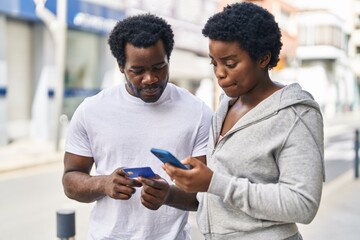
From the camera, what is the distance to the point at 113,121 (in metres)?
2.11

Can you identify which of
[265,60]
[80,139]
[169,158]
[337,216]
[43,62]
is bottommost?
[337,216]

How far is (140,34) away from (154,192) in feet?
1.97

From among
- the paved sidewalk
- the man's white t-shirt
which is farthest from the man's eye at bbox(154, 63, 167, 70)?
the paved sidewalk

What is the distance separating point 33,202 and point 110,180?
250 inches

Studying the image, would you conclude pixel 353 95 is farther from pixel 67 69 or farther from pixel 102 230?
pixel 102 230

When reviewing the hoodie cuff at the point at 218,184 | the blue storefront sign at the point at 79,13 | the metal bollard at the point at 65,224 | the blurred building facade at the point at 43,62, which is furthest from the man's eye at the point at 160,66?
the blue storefront sign at the point at 79,13

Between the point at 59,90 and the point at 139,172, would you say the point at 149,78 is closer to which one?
the point at 139,172

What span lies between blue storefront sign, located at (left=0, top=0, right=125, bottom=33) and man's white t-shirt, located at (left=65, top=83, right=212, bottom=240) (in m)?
12.8

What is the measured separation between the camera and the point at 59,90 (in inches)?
541

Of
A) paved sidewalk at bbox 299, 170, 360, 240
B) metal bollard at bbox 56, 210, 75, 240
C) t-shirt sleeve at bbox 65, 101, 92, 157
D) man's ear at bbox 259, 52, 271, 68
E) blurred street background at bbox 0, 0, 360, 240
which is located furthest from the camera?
blurred street background at bbox 0, 0, 360, 240

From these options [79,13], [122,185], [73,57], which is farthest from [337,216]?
[73,57]

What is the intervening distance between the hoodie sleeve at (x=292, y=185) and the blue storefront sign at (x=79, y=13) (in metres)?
13.5

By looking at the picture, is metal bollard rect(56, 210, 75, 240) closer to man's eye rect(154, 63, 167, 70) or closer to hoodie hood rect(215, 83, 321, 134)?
→ man's eye rect(154, 63, 167, 70)

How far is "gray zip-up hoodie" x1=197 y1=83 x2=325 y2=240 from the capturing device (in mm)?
1522
